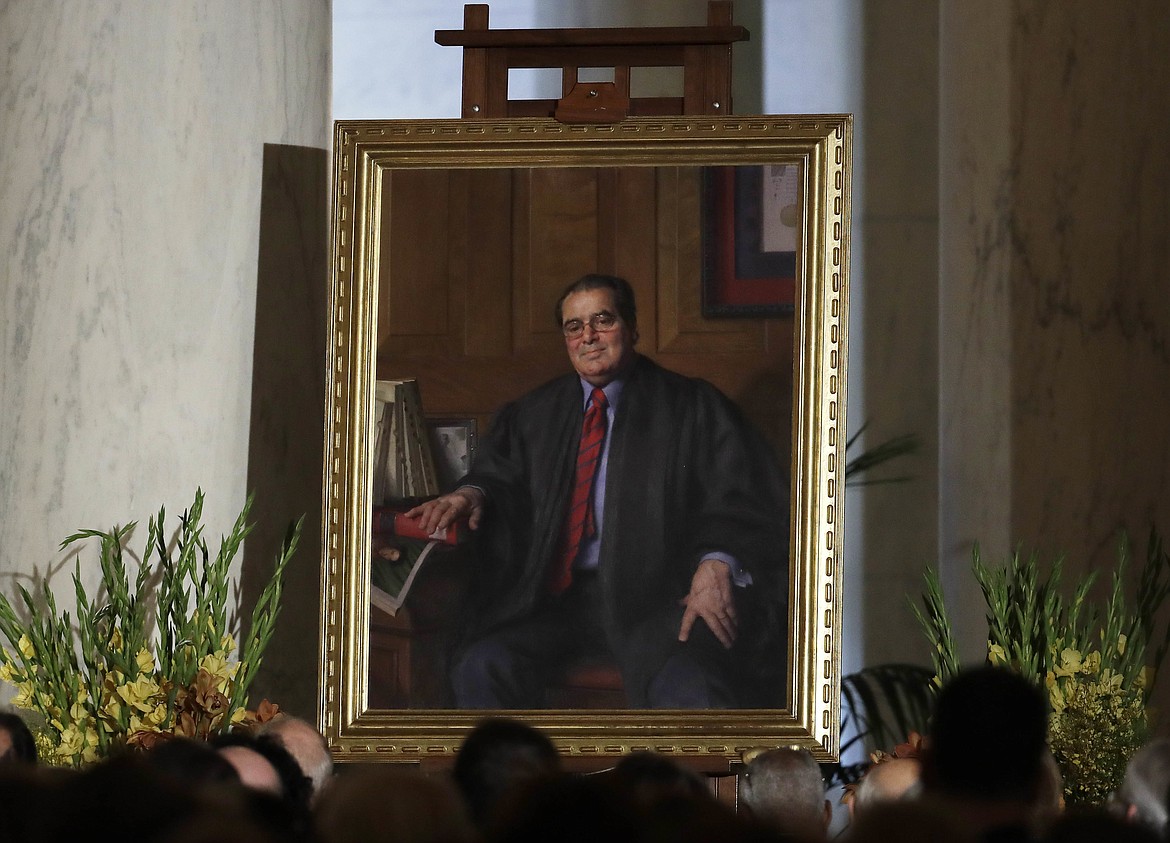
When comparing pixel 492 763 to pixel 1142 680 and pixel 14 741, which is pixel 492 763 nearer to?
pixel 14 741

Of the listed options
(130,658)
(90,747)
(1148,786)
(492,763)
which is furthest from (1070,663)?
(90,747)

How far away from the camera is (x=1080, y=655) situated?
4570 mm

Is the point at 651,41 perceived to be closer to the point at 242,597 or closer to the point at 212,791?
the point at 242,597

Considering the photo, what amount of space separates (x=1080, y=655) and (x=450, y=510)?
6.41 feet

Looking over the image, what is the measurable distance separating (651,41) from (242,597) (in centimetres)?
225

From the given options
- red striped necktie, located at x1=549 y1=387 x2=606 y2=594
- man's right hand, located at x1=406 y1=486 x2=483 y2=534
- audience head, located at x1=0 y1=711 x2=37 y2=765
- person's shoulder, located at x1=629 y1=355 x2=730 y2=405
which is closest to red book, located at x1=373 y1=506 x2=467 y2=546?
man's right hand, located at x1=406 y1=486 x2=483 y2=534

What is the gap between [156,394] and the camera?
4938 mm

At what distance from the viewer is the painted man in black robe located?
484 centimetres

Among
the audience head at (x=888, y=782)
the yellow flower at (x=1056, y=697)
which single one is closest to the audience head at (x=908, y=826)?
the audience head at (x=888, y=782)

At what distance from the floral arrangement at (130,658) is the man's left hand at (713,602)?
1248mm

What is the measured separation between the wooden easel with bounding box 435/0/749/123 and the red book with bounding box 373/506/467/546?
132 cm

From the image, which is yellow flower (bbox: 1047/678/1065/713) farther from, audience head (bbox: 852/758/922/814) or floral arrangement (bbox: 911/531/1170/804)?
audience head (bbox: 852/758/922/814)

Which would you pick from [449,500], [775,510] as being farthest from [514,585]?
[775,510]

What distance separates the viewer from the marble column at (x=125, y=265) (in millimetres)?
4770
